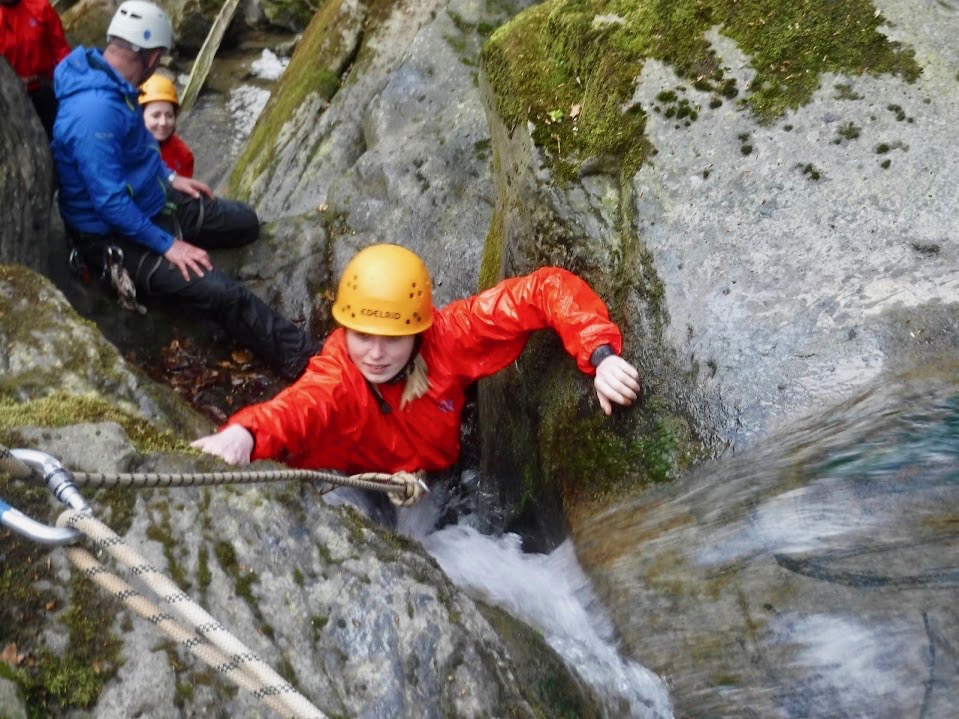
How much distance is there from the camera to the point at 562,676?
320 cm

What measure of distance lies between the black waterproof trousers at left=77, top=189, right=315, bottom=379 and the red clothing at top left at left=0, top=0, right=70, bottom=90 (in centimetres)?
145

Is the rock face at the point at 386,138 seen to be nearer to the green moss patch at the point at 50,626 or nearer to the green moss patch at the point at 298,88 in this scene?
the green moss patch at the point at 298,88

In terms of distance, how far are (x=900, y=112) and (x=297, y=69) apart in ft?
30.3

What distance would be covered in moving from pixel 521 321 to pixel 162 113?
19.6ft

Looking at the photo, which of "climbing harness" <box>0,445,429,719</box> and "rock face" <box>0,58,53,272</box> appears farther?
"rock face" <box>0,58,53,272</box>

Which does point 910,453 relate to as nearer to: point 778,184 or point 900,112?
point 778,184

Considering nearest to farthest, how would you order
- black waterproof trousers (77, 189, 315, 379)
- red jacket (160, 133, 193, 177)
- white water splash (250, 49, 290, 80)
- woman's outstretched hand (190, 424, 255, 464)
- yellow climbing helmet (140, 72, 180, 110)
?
woman's outstretched hand (190, 424, 255, 464), black waterproof trousers (77, 189, 315, 379), yellow climbing helmet (140, 72, 180, 110), red jacket (160, 133, 193, 177), white water splash (250, 49, 290, 80)

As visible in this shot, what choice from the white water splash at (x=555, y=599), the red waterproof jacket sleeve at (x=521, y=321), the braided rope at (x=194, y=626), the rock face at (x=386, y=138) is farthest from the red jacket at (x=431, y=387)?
the rock face at (x=386, y=138)

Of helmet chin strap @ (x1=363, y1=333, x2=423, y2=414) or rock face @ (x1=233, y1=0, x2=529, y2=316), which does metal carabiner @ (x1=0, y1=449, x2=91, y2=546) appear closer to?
helmet chin strap @ (x1=363, y1=333, x2=423, y2=414)

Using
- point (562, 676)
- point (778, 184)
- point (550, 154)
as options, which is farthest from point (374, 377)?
point (778, 184)

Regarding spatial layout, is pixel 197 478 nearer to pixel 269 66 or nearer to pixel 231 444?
pixel 231 444

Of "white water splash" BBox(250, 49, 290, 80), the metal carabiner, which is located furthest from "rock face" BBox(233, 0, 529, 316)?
the metal carabiner

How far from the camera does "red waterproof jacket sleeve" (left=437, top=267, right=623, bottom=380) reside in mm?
3859

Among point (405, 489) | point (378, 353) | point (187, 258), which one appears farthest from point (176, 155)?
point (405, 489)
